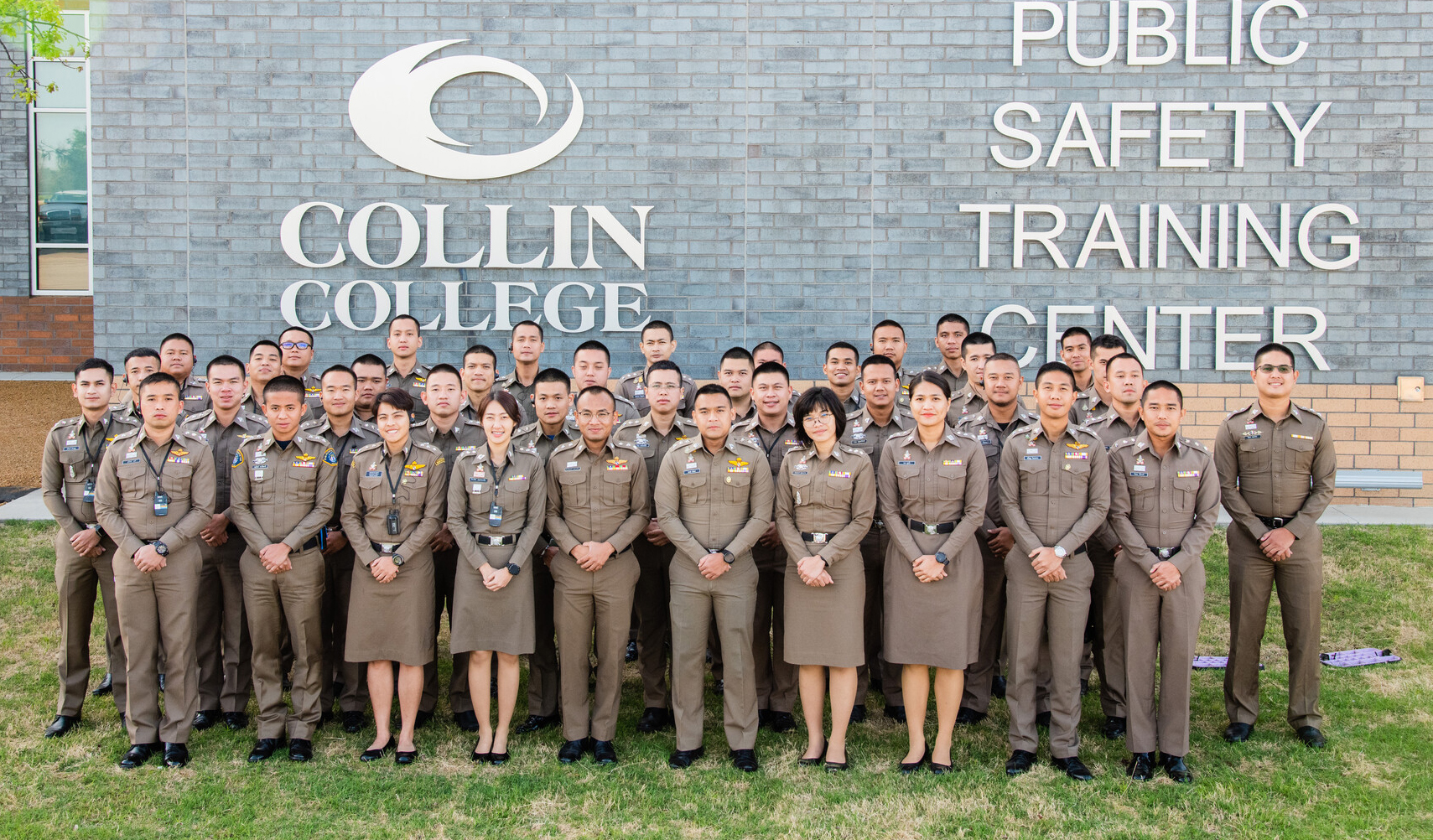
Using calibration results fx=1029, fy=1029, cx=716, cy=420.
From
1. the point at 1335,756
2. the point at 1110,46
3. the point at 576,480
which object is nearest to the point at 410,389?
the point at 576,480

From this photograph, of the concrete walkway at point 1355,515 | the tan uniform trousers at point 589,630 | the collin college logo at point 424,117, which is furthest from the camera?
the collin college logo at point 424,117

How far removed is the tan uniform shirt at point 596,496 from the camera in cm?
521

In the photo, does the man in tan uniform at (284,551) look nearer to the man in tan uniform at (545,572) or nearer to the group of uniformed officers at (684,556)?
the group of uniformed officers at (684,556)

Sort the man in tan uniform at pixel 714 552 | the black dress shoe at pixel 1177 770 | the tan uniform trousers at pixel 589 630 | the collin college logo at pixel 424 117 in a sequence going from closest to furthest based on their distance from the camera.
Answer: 1. the black dress shoe at pixel 1177 770
2. the man in tan uniform at pixel 714 552
3. the tan uniform trousers at pixel 589 630
4. the collin college logo at pixel 424 117

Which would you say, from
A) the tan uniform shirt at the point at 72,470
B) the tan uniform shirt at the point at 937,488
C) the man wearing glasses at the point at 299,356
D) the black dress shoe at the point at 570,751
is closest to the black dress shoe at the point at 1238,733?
the tan uniform shirt at the point at 937,488

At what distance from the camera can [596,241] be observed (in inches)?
362

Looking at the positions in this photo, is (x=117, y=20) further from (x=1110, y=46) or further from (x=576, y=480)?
(x=1110, y=46)

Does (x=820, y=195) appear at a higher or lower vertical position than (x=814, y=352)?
higher

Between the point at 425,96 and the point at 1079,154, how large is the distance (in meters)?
5.82

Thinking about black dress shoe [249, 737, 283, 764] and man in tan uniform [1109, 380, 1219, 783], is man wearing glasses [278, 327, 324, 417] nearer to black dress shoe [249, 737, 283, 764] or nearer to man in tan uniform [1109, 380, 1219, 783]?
black dress shoe [249, 737, 283, 764]

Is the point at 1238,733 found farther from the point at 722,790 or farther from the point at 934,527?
the point at 722,790

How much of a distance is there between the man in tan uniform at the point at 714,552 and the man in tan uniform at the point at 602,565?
23 centimetres

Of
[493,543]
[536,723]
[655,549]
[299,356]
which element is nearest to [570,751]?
[536,723]

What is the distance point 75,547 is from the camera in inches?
215
